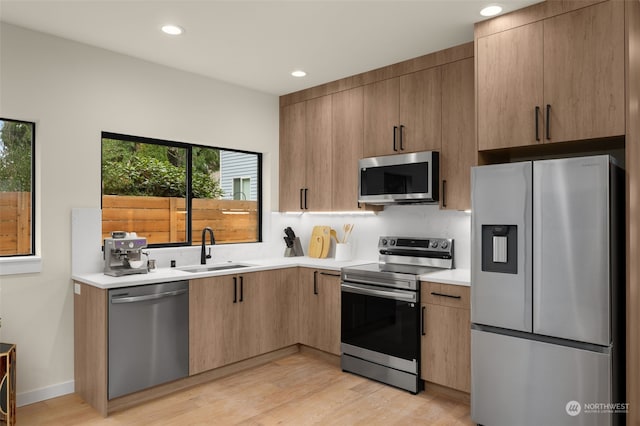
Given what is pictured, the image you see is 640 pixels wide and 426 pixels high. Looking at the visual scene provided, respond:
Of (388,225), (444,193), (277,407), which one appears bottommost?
(277,407)

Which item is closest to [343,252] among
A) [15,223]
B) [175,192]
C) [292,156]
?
[292,156]

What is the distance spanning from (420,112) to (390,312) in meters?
1.64

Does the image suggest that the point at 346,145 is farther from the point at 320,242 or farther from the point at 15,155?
the point at 15,155

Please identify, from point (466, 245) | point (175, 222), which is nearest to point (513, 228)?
point (466, 245)

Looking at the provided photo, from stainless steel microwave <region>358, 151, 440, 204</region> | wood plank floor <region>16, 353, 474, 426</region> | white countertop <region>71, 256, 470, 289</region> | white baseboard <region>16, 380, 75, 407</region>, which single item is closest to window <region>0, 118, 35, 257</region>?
white countertop <region>71, 256, 470, 289</region>

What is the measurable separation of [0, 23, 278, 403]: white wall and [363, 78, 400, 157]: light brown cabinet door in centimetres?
184

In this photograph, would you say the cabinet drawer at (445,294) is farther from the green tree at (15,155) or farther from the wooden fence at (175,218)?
the green tree at (15,155)

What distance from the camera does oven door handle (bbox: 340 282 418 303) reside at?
323 cm

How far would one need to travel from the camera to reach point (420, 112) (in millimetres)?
3600

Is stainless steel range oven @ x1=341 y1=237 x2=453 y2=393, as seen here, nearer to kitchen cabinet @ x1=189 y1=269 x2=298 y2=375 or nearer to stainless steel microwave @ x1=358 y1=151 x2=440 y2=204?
stainless steel microwave @ x1=358 y1=151 x2=440 y2=204

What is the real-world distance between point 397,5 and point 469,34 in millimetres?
723

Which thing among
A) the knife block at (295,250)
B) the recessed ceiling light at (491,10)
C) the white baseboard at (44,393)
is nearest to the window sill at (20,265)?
the white baseboard at (44,393)

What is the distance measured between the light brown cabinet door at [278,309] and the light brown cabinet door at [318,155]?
76cm

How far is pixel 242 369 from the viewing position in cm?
375
